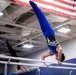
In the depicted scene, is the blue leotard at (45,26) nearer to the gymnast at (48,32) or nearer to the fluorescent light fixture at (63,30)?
the gymnast at (48,32)

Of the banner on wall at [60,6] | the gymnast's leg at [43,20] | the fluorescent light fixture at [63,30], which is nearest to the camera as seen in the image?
the gymnast's leg at [43,20]

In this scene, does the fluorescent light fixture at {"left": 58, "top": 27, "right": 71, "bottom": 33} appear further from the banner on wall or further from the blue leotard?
the blue leotard

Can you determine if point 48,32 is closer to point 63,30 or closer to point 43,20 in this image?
point 43,20

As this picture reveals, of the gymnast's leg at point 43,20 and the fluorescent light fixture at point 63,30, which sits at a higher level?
the gymnast's leg at point 43,20

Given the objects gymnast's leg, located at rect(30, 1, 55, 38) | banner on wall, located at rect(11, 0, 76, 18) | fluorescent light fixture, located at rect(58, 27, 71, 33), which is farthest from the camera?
fluorescent light fixture, located at rect(58, 27, 71, 33)

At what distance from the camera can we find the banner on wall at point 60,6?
4.34 meters

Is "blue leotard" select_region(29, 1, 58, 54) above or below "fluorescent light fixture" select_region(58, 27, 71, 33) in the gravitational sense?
above

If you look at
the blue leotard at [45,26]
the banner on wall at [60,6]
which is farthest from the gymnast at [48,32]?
the banner on wall at [60,6]

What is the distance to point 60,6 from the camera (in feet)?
14.9

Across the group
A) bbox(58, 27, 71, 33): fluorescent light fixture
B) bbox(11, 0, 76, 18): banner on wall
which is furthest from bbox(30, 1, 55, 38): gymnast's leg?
bbox(58, 27, 71, 33): fluorescent light fixture

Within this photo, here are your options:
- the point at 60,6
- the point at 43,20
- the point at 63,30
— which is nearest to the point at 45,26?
the point at 43,20

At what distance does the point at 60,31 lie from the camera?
256 inches

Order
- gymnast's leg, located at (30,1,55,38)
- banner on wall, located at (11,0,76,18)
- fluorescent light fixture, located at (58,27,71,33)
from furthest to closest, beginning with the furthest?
fluorescent light fixture, located at (58,27,71,33) → banner on wall, located at (11,0,76,18) → gymnast's leg, located at (30,1,55,38)

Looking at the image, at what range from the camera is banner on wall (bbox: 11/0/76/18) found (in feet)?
14.2
